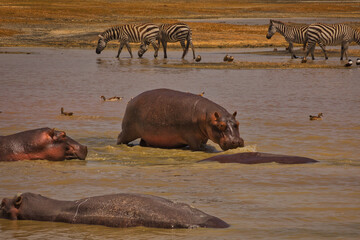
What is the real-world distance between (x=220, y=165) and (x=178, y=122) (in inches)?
49.3

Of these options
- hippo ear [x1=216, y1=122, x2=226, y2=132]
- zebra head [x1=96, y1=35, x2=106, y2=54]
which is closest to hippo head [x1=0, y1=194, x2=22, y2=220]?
hippo ear [x1=216, y1=122, x2=226, y2=132]

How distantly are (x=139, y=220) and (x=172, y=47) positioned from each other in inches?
1148

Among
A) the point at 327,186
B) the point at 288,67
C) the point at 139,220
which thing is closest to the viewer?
the point at 139,220

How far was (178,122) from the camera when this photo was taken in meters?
9.04

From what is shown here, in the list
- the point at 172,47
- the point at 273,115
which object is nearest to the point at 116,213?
the point at 273,115

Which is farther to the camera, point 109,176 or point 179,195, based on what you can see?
point 109,176

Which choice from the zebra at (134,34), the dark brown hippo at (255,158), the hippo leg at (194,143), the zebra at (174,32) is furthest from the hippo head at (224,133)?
the zebra at (174,32)

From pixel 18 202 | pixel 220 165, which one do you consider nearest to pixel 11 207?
pixel 18 202

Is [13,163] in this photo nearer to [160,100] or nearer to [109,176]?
[109,176]

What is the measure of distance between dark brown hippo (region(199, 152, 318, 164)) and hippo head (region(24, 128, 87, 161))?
1.41m

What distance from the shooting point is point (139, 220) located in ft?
17.1

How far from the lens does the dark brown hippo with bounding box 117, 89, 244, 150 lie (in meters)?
8.77

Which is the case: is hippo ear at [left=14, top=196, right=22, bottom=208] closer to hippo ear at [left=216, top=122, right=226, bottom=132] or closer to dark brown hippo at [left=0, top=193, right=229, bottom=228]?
dark brown hippo at [left=0, top=193, right=229, bottom=228]

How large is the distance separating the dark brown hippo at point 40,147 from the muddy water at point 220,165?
0.50ft
